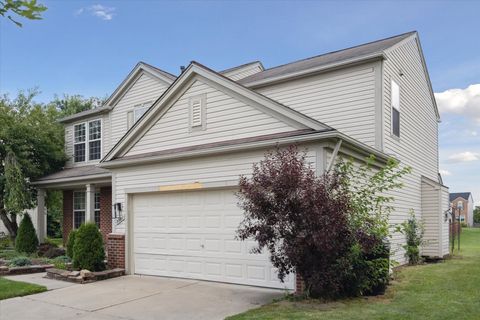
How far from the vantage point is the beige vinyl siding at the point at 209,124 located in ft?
34.0

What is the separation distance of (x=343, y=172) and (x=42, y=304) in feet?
20.7

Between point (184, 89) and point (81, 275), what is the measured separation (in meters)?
5.26

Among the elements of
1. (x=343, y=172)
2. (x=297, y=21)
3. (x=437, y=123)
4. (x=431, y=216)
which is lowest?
(x=431, y=216)

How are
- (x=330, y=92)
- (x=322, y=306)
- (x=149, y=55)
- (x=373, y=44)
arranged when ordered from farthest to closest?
1. (x=149, y=55)
2. (x=373, y=44)
3. (x=330, y=92)
4. (x=322, y=306)

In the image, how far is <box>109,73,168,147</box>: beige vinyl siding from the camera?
1859cm

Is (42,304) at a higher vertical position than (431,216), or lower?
lower

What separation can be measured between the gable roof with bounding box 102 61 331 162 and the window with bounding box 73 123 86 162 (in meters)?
8.45

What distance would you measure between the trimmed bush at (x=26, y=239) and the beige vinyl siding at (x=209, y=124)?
282 inches

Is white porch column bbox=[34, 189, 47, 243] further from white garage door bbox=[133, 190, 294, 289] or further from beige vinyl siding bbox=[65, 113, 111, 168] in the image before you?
white garage door bbox=[133, 190, 294, 289]

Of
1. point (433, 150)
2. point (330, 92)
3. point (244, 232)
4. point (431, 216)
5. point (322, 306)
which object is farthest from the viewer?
point (433, 150)

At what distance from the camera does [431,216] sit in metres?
16.1

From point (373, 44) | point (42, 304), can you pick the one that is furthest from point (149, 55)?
point (42, 304)

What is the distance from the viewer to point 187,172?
11.1 meters

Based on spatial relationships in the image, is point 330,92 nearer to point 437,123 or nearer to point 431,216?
point 431,216
